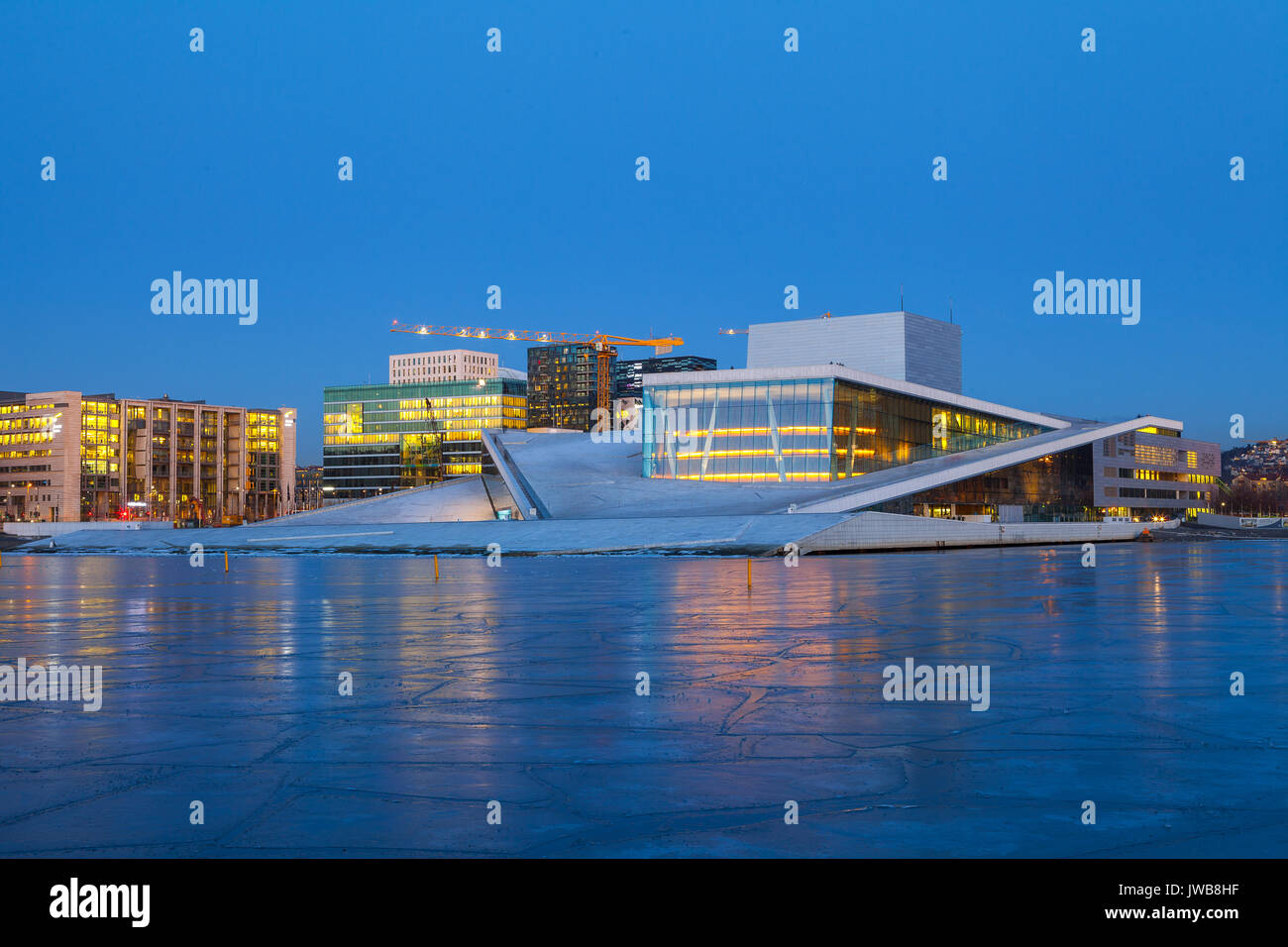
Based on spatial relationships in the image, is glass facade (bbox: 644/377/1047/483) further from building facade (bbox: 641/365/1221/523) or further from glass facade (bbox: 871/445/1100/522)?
glass facade (bbox: 871/445/1100/522)

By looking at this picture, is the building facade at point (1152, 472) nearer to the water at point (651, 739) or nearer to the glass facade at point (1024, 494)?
the glass facade at point (1024, 494)

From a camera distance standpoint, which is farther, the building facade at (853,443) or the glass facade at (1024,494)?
the building facade at (853,443)

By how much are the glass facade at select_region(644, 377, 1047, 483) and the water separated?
67.2 meters

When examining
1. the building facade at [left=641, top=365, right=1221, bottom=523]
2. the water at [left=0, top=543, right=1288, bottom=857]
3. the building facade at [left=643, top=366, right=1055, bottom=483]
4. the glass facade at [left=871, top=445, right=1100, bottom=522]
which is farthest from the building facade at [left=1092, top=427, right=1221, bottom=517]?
the water at [left=0, top=543, right=1288, bottom=857]

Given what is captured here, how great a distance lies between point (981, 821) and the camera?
6465 mm

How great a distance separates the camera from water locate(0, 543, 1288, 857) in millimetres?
6309

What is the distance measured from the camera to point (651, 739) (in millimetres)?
A: 8961

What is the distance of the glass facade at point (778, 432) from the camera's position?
3440 inches

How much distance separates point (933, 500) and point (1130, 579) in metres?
48.7

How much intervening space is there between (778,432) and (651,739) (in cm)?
8016

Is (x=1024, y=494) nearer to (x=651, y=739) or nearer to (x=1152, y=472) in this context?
(x=1152, y=472)

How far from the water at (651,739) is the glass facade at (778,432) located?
67.2m

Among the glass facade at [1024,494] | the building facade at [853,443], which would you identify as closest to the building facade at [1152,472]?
the glass facade at [1024,494]
